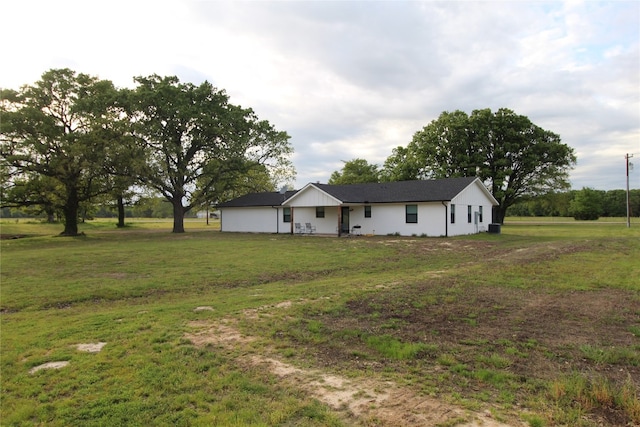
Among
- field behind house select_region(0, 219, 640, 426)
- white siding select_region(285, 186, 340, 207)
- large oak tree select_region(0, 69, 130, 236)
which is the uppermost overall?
large oak tree select_region(0, 69, 130, 236)

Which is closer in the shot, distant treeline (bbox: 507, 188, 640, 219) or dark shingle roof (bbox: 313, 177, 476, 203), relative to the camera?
dark shingle roof (bbox: 313, 177, 476, 203)

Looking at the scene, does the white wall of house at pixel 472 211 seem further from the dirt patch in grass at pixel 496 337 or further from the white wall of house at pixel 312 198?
the dirt patch in grass at pixel 496 337

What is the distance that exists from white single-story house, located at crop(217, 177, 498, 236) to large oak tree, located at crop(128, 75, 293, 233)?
14.5 feet

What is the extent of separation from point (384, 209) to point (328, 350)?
2236cm

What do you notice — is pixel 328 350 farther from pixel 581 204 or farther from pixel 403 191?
pixel 581 204

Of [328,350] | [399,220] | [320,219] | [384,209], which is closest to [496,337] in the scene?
[328,350]

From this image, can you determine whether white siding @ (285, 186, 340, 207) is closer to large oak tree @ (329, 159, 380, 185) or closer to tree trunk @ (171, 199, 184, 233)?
tree trunk @ (171, 199, 184, 233)

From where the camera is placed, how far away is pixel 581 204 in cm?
6019

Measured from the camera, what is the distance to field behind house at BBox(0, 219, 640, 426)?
3.34 metres

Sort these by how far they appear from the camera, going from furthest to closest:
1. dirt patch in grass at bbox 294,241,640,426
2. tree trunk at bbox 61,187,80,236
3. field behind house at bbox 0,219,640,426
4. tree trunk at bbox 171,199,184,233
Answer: tree trunk at bbox 171,199,184,233 → tree trunk at bbox 61,187,80,236 → dirt patch in grass at bbox 294,241,640,426 → field behind house at bbox 0,219,640,426

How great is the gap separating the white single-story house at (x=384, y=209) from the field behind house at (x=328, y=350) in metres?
15.0

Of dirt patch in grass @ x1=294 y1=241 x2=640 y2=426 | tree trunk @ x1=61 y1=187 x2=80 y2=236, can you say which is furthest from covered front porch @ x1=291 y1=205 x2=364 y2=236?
dirt patch in grass @ x1=294 y1=241 x2=640 y2=426

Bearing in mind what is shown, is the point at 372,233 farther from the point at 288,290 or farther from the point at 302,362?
the point at 302,362

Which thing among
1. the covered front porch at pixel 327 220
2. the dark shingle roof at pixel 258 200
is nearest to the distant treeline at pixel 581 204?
the covered front porch at pixel 327 220
